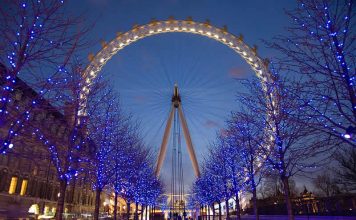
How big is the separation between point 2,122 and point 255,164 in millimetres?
21230

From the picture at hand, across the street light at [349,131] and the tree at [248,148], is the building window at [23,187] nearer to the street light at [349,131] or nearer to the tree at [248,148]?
the tree at [248,148]

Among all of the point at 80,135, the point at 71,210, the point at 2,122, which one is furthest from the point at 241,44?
the point at 71,210

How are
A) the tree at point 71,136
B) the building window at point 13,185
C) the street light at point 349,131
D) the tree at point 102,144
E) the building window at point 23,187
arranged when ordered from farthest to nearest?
1. the building window at point 23,187
2. the building window at point 13,185
3. the tree at point 102,144
4. the tree at point 71,136
5. the street light at point 349,131

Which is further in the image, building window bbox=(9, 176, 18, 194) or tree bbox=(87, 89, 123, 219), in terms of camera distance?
building window bbox=(9, 176, 18, 194)

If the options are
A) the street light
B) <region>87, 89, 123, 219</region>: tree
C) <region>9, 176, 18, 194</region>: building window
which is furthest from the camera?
<region>9, 176, 18, 194</region>: building window

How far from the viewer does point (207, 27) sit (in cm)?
4175

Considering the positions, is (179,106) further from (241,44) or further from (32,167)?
(32,167)

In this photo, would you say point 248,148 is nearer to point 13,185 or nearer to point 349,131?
point 349,131

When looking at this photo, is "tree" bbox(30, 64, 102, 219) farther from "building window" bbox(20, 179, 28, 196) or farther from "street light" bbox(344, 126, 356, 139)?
"building window" bbox(20, 179, 28, 196)

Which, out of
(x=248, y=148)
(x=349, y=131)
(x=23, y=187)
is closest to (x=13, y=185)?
(x=23, y=187)

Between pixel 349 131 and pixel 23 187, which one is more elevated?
pixel 23 187

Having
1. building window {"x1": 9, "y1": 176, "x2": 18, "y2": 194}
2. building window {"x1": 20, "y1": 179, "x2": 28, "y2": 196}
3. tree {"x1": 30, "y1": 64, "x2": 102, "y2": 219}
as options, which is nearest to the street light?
tree {"x1": 30, "y1": 64, "x2": 102, "y2": 219}

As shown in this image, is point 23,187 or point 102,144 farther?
point 23,187

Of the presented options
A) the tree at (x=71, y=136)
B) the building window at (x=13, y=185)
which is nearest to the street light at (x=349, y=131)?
the tree at (x=71, y=136)
